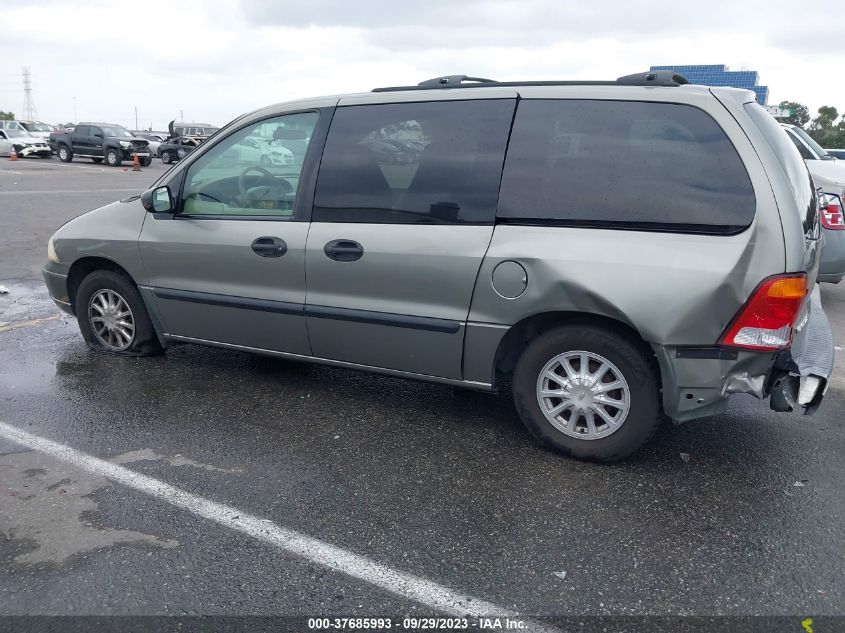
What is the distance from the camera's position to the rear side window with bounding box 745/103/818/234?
10.8 ft

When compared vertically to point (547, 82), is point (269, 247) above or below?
below

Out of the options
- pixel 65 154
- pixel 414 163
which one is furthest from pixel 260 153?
pixel 65 154

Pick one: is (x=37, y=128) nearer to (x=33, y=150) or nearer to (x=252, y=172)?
(x=33, y=150)

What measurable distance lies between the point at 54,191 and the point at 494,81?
16.6 m

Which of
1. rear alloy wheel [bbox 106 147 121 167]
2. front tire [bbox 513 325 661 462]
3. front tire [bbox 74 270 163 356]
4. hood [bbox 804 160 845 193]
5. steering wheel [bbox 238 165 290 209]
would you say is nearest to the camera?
front tire [bbox 513 325 661 462]

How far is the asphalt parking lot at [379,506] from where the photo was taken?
264 cm

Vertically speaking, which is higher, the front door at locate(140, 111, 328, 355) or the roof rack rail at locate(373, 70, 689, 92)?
the roof rack rail at locate(373, 70, 689, 92)

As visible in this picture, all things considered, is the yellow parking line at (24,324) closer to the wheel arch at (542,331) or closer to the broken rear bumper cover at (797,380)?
the wheel arch at (542,331)

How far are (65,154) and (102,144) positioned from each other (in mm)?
2798

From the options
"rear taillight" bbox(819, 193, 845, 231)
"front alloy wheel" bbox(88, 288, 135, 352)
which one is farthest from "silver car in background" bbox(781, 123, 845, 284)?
"front alloy wheel" bbox(88, 288, 135, 352)

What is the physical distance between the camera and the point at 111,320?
5.18m

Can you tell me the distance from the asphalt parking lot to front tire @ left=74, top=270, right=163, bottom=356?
1.17ft

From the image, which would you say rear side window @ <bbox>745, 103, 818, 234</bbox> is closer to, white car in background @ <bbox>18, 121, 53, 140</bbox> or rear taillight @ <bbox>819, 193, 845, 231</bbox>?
rear taillight @ <bbox>819, 193, 845, 231</bbox>

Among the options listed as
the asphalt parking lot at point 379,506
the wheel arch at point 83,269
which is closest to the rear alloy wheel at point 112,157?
the wheel arch at point 83,269
